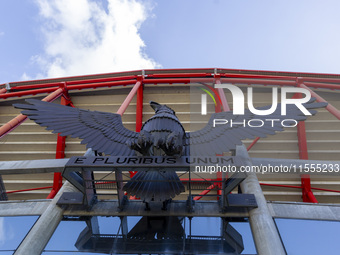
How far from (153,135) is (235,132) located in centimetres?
189

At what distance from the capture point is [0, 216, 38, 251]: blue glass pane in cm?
523

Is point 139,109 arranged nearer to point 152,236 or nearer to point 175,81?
point 175,81

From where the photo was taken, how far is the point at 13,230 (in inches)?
222

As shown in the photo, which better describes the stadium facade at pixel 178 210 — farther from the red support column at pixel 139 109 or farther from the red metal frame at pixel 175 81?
the red metal frame at pixel 175 81

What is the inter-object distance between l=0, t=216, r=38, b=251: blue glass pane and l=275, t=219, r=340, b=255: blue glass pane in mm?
5267

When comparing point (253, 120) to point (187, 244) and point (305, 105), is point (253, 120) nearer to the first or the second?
point (305, 105)

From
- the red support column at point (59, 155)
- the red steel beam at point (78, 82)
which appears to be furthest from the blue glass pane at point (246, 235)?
the red steel beam at point (78, 82)

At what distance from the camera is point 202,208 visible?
20.1ft

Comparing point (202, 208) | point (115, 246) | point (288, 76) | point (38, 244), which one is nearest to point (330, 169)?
point (202, 208)

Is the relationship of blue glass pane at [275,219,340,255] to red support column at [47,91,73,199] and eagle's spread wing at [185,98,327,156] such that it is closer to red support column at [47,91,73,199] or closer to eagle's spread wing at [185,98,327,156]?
eagle's spread wing at [185,98,327,156]

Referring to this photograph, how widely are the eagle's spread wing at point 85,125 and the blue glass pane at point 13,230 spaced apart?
84.0 inches

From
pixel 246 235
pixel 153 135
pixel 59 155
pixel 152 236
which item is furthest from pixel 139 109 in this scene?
pixel 246 235

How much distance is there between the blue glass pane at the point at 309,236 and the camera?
490 cm

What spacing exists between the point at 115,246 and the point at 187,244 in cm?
146
